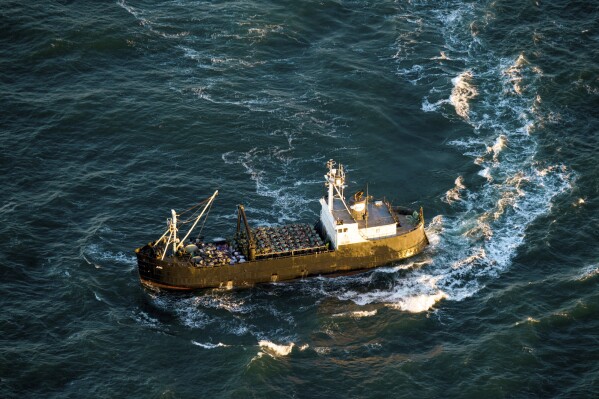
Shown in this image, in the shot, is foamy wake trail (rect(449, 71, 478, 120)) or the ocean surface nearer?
the ocean surface

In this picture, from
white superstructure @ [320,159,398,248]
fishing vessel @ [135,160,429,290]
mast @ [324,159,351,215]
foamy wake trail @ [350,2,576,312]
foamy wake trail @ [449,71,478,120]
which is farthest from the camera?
foamy wake trail @ [449,71,478,120]

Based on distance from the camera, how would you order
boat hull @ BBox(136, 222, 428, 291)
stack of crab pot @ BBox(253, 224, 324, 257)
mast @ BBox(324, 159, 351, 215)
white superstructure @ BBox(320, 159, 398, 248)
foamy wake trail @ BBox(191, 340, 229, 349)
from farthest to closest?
mast @ BBox(324, 159, 351, 215)
white superstructure @ BBox(320, 159, 398, 248)
stack of crab pot @ BBox(253, 224, 324, 257)
boat hull @ BBox(136, 222, 428, 291)
foamy wake trail @ BBox(191, 340, 229, 349)

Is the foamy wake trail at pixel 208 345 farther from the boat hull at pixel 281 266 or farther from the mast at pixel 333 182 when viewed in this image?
the mast at pixel 333 182

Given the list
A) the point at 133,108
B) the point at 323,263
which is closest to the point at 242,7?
the point at 133,108

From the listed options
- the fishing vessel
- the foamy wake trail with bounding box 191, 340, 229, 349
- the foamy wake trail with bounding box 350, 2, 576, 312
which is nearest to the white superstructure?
the fishing vessel

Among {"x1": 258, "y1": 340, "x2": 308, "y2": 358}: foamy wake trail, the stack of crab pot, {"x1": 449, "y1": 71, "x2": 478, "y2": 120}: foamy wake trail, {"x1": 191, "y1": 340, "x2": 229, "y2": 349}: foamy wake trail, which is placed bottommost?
{"x1": 258, "y1": 340, "x2": 308, "y2": 358}: foamy wake trail

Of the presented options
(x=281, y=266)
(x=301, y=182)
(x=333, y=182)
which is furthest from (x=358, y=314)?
(x=301, y=182)

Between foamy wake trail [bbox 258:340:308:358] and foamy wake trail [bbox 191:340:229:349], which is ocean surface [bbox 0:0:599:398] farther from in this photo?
foamy wake trail [bbox 258:340:308:358]

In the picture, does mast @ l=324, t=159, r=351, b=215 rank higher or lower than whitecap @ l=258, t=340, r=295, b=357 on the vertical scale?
higher
